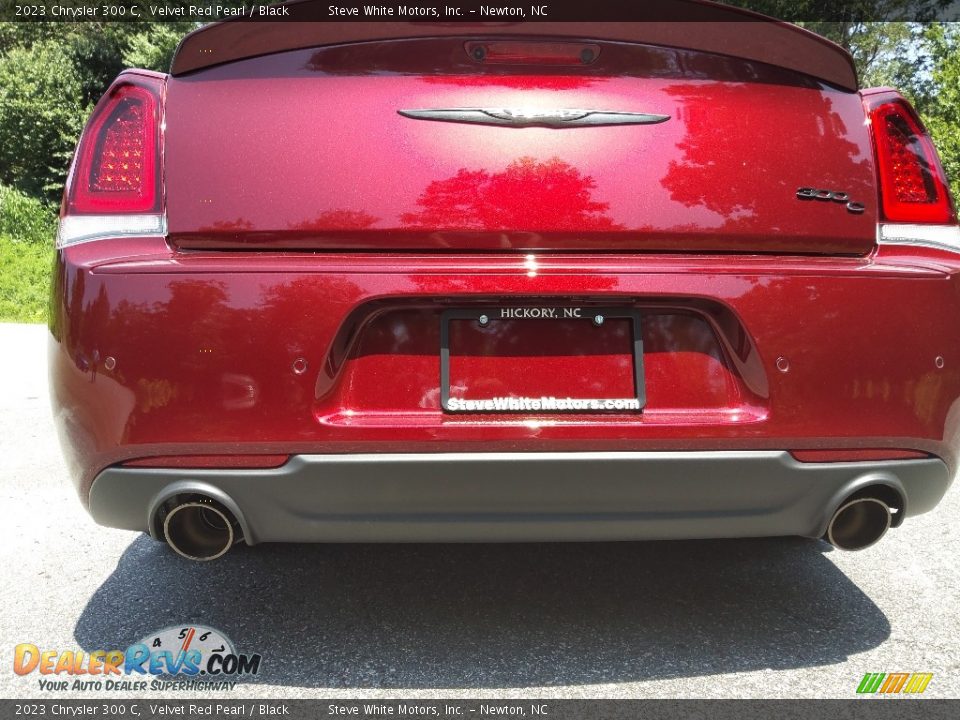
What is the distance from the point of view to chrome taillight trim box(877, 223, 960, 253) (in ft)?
7.02

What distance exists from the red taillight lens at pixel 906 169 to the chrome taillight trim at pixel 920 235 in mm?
19

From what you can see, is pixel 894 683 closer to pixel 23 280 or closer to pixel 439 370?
pixel 439 370

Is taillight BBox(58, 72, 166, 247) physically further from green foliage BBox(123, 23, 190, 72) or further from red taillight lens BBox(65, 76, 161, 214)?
green foliage BBox(123, 23, 190, 72)

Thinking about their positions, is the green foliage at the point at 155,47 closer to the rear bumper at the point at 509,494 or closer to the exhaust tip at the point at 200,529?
the exhaust tip at the point at 200,529

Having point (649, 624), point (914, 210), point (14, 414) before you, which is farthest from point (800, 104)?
point (14, 414)

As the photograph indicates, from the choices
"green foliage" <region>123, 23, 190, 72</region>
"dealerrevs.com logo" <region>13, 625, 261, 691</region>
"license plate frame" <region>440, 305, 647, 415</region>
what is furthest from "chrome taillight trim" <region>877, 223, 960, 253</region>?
"green foliage" <region>123, 23, 190, 72</region>

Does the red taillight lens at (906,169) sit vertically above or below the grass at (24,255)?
above

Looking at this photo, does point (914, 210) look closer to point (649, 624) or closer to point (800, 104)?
point (800, 104)

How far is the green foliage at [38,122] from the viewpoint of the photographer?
20.2 m

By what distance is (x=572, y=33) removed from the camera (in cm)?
209

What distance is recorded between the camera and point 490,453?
1.95 m

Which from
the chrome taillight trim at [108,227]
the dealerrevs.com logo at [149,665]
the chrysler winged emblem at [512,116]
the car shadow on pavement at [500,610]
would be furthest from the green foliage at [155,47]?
the chrysler winged emblem at [512,116]

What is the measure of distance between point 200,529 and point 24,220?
18.0 m

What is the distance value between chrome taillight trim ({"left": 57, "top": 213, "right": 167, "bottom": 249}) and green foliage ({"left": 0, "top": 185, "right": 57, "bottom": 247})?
16.6 metres
